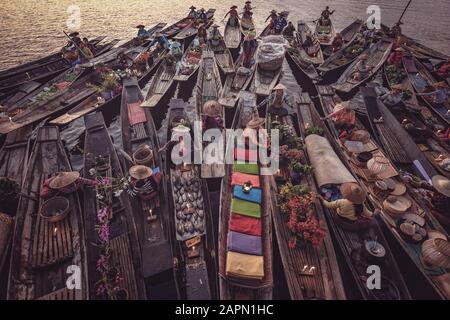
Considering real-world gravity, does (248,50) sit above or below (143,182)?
above

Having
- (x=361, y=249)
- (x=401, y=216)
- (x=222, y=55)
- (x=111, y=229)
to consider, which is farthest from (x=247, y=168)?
(x=222, y=55)

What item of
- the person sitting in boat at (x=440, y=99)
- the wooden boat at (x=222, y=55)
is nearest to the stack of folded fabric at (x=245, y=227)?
the wooden boat at (x=222, y=55)

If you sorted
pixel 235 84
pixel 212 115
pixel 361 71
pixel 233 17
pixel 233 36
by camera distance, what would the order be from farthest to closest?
pixel 233 17 < pixel 233 36 < pixel 361 71 < pixel 235 84 < pixel 212 115

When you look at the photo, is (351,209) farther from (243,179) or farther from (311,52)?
(311,52)

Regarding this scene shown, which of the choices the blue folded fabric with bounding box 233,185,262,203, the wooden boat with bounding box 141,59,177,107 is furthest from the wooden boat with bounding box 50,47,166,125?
the blue folded fabric with bounding box 233,185,262,203

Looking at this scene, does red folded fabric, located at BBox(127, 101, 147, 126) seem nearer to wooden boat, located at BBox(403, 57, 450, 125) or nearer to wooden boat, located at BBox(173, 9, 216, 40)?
wooden boat, located at BBox(173, 9, 216, 40)

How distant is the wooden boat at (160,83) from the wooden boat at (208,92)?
82.5 inches

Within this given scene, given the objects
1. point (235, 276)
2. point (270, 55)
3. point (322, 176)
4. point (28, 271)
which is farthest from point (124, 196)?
point (270, 55)

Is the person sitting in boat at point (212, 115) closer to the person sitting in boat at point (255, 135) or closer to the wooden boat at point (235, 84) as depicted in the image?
the person sitting in boat at point (255, 135)

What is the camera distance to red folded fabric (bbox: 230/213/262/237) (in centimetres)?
847

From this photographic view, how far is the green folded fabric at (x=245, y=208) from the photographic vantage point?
890 centimetres

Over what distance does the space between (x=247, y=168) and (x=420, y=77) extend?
17357 millimetres

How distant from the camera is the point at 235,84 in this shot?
16984mm
